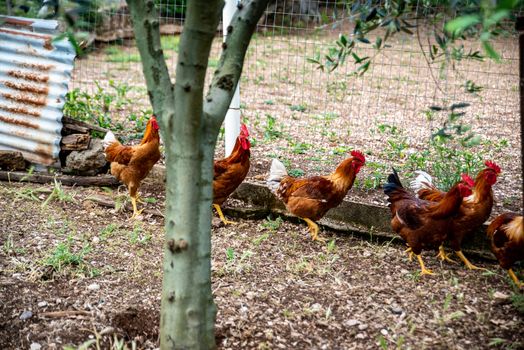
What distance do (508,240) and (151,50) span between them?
259 centimetres

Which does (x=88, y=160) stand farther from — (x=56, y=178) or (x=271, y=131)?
(x=271, y=131)

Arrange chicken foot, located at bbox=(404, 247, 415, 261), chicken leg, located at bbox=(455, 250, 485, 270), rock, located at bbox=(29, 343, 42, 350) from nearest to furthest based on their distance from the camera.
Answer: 1. rock, located at bbox=(29, 343, 42, 350)
2. chicken leg, located at bbox=(455, 250, 485, 270)
3. chicken foot, located at bbox=(404, 247, 415, 261)

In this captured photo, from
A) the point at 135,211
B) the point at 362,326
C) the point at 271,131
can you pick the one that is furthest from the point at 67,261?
the point at 271,131

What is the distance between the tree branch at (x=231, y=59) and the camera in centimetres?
236

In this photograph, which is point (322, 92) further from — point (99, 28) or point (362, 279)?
point (362, 279)

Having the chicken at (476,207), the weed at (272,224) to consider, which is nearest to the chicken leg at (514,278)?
the chicken at (476,207)

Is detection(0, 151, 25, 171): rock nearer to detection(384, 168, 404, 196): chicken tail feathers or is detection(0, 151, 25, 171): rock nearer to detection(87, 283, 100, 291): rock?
detection(87, 283, 100, 291): rock

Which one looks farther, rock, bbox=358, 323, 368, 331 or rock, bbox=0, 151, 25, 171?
rock, bbox=0, 151, 25, 171

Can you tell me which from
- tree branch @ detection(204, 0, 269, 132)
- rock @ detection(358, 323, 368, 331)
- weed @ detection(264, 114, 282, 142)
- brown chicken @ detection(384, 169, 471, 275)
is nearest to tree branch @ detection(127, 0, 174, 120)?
tree branch @ detection(204, 0, 269, 132)

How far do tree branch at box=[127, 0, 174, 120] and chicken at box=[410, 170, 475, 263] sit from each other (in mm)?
2579

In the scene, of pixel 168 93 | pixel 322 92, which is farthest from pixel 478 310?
pixel 322 92

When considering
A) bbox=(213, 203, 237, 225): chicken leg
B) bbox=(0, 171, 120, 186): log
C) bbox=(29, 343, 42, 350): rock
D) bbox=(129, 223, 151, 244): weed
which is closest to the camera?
bbox=(29, 343, 42, 350): rock

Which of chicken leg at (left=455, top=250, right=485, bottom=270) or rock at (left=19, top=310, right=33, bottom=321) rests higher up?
chicken leg at (left=455, top=250, right=485, bottom=270)

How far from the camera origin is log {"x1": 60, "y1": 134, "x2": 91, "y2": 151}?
18.0 feet
